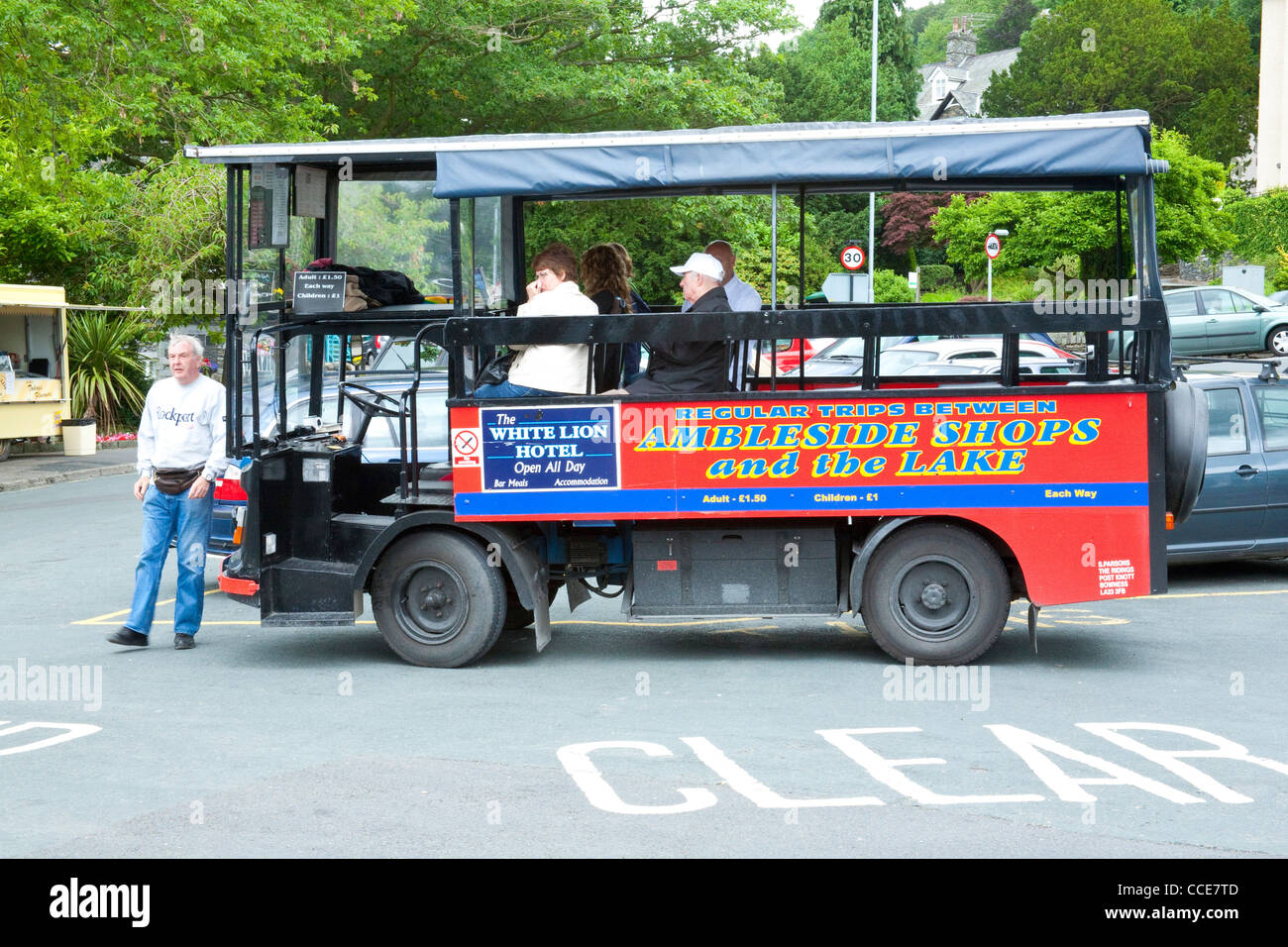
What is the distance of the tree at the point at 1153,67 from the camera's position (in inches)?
2468

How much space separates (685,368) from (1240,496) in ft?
15.7

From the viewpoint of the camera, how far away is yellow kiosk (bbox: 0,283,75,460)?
23156mm

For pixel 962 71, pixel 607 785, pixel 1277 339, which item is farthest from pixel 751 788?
pixel 962 71

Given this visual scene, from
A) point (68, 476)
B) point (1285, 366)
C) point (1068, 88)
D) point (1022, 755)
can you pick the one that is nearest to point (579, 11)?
point (68, 476)

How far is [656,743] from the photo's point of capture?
662 cm

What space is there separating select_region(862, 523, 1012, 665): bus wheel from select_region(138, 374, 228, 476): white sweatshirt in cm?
402

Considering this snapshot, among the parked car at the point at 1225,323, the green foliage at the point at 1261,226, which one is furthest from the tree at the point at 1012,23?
the parked car at the point at 1225,323

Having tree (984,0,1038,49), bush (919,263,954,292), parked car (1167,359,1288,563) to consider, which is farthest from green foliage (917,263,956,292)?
tree (984,0,1038,49)

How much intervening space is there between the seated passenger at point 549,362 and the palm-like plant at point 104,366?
19.9 metres

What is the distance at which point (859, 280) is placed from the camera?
1201 cm

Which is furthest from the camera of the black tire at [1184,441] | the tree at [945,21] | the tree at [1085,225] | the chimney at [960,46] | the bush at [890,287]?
the tree at [945,21]

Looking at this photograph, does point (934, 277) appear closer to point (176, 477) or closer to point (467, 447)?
point (176, 477)

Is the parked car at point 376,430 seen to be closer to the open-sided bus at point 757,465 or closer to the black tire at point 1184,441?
the open-sided bus at point 757,465

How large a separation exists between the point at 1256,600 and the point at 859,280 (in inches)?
154
